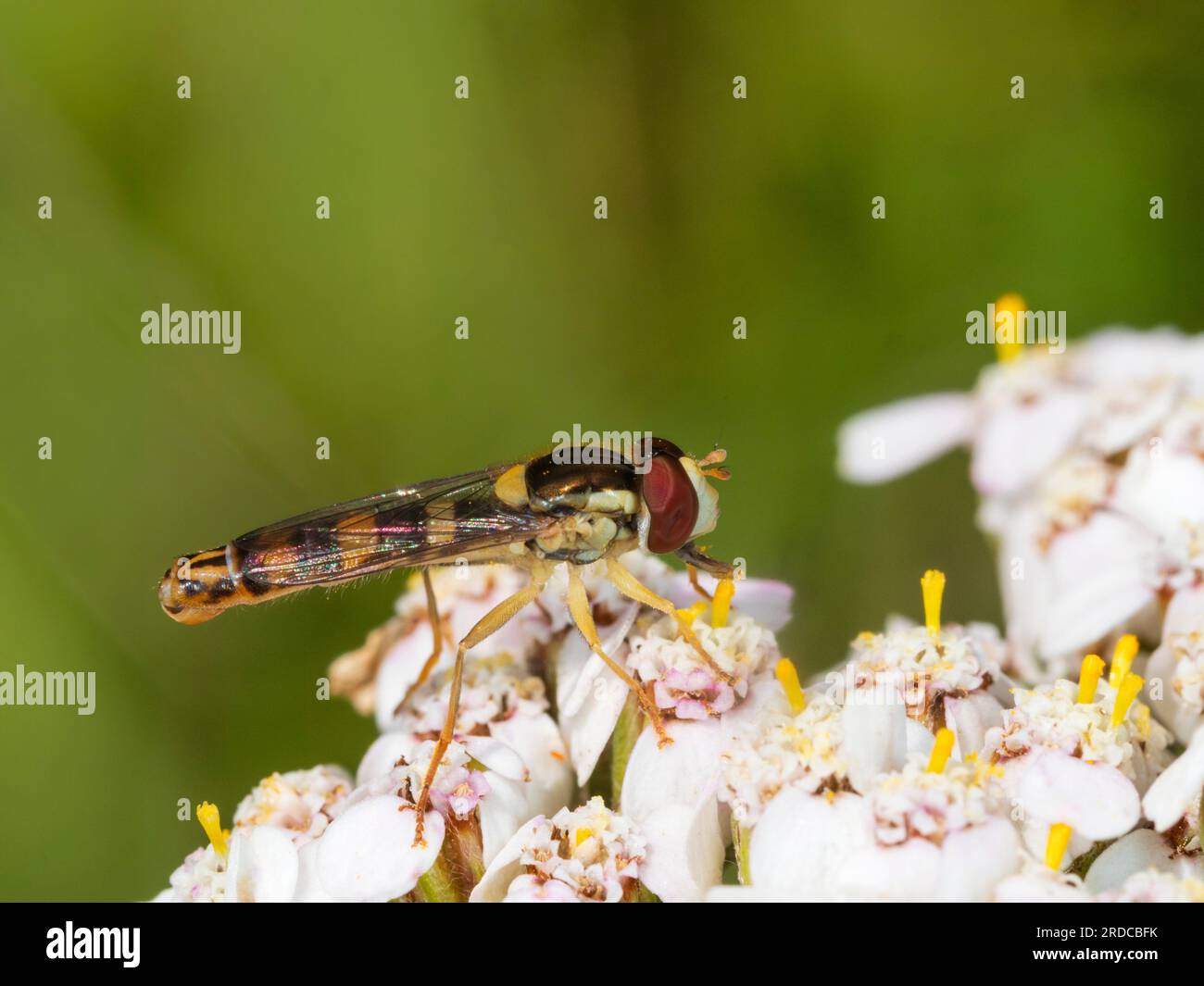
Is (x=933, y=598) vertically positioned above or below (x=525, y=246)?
below

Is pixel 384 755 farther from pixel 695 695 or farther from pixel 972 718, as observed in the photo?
pixel 972 718

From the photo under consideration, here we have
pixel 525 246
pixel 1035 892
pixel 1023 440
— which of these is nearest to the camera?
pixel 1035 892

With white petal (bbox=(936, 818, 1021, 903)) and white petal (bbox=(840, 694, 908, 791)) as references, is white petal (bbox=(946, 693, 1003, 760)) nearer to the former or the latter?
white petal (bbox=(840, 694, 908, 791))

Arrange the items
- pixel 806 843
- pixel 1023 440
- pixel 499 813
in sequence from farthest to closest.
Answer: pixel 1023 440, pixel 499 813, pixel 806 843

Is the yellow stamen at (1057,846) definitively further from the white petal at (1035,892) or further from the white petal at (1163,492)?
the white petal at (1163,492)

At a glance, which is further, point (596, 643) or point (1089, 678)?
point (596, 643)

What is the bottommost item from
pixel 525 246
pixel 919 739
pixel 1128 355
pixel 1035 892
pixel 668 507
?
pixel 1035 892

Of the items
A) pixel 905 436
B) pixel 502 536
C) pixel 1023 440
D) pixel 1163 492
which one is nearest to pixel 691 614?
pixel 502 536

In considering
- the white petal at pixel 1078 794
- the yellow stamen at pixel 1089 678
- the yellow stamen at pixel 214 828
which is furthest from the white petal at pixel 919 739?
the yellow stamen at pixel 214 828
